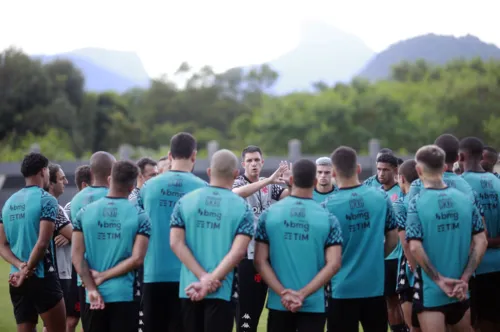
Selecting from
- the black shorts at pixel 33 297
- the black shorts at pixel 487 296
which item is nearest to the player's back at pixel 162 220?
the black shorts at pixel 33 297

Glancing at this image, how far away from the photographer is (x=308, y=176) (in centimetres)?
600

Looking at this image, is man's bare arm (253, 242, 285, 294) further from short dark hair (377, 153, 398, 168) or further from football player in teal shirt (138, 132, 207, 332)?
short dark hair (377, 153, 398, 168)

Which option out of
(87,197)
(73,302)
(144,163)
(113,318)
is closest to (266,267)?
(113,318)

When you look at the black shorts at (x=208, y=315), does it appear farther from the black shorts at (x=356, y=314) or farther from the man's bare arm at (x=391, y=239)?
the man's bare arm at (x=391, y=239)

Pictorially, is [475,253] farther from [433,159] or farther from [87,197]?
[87,197]

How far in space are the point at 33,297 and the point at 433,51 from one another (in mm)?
91121

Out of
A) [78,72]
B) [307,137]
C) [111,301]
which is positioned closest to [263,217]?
[111,301]

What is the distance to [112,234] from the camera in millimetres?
6105

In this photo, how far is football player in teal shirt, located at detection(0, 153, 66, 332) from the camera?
23.3 ft

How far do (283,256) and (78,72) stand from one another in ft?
200

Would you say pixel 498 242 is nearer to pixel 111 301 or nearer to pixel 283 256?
pixel 283 256

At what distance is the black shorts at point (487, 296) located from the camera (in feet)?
25.0

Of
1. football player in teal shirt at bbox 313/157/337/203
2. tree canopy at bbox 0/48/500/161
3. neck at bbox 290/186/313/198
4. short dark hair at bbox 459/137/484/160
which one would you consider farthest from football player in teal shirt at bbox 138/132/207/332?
tree canopy at bbox 0/48/500/161

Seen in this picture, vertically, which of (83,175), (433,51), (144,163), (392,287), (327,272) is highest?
(433,51)
